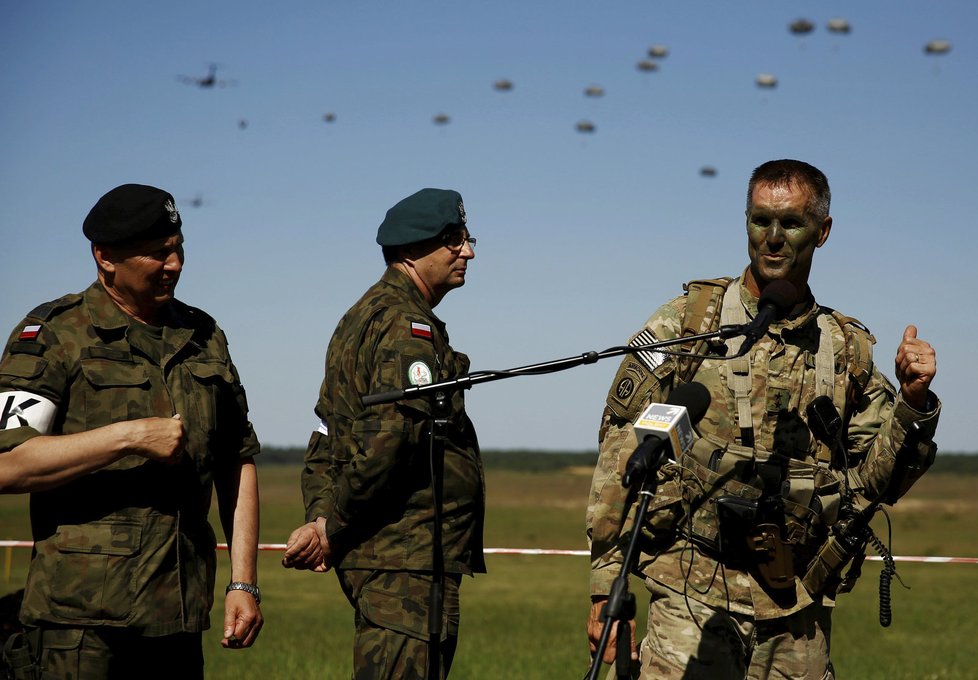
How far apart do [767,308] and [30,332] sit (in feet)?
9.43

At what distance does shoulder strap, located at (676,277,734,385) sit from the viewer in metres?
5.83

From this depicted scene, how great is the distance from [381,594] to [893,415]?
241 cm

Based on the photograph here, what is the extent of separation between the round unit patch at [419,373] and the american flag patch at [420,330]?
0.18 m

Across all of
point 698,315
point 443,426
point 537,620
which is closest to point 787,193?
point 698,315

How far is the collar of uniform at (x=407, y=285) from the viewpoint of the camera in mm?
6184

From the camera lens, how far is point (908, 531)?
52219 millimetres

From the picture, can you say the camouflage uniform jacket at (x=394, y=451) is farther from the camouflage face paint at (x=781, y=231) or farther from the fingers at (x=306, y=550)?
the camouflage face paint at (x=781, y=231)

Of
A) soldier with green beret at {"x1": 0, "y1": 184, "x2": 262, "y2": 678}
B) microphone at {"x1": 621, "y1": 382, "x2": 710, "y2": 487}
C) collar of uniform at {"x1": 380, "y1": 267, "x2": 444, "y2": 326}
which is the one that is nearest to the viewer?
microphone at {"x1": 621, "y1": 382, "x2": 710, "y2": 487}

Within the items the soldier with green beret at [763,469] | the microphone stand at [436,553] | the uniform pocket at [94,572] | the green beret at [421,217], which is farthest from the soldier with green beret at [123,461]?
the soldier with green beret at [763,469]

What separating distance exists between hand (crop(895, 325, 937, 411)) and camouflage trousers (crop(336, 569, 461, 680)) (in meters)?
2.19

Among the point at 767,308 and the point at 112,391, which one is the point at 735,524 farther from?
the point at 112,391

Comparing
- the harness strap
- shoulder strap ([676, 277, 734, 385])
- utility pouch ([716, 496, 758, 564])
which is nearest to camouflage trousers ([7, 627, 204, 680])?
utility pouch ([716, 496, 758, 564])

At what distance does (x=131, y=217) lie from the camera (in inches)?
204

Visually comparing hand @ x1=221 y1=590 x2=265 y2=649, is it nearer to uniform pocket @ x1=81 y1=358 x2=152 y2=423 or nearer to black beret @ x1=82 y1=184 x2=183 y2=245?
uniform pocket @ x1=81 y1=358 x2=152 y2=423
